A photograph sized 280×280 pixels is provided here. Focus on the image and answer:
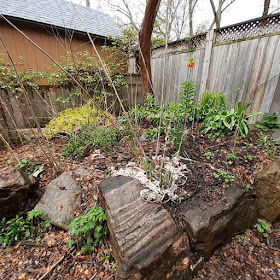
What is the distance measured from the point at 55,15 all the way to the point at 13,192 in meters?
6.26

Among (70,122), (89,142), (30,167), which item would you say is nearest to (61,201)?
(30,167)

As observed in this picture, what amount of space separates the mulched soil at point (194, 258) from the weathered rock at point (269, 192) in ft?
0.29

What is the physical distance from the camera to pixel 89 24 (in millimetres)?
5789


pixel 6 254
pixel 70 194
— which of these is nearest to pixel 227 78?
pixel 70 194

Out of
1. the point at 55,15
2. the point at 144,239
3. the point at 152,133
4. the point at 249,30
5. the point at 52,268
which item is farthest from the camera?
the point at 55,15

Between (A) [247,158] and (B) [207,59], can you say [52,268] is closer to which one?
(A) [247,158]

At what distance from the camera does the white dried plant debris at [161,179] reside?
121 cm

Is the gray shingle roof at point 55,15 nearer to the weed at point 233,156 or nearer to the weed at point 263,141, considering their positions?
the weed at point 233,156

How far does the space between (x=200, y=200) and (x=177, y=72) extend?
→ 11.8 ft

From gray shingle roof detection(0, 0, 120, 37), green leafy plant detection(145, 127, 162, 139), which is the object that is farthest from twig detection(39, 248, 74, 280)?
gray shingle roof detection(0, 0, 120, 37)

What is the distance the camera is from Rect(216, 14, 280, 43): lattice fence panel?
2264 mm

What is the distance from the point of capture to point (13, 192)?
136 cm

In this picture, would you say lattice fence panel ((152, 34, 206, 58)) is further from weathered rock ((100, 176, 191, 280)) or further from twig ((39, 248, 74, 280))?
twig ((39, 248, 74, 280))

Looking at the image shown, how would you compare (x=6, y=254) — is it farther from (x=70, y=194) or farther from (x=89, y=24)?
(x=89, y=24)
